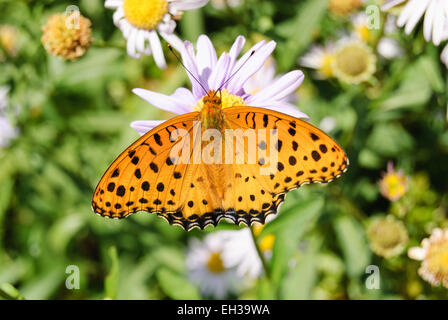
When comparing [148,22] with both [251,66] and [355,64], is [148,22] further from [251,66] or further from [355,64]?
[355,64]

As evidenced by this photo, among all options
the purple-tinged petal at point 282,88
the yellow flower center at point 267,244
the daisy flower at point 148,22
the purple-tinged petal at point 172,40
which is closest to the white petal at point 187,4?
the daisy flower at point 148,22

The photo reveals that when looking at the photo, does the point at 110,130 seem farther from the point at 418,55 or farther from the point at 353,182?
the point at 418,55

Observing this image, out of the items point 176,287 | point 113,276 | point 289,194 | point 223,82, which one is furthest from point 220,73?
point 176,287

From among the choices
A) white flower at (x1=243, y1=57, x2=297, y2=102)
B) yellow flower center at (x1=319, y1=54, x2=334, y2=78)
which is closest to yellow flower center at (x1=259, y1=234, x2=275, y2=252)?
white flower at (x1=243, y1=57, x2=297, y2=102)

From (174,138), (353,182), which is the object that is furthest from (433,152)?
(174,138)

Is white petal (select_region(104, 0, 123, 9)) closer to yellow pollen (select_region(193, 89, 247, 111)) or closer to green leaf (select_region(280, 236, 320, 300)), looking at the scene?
yellow pollen (select_region(193, 89, 247, 111))
